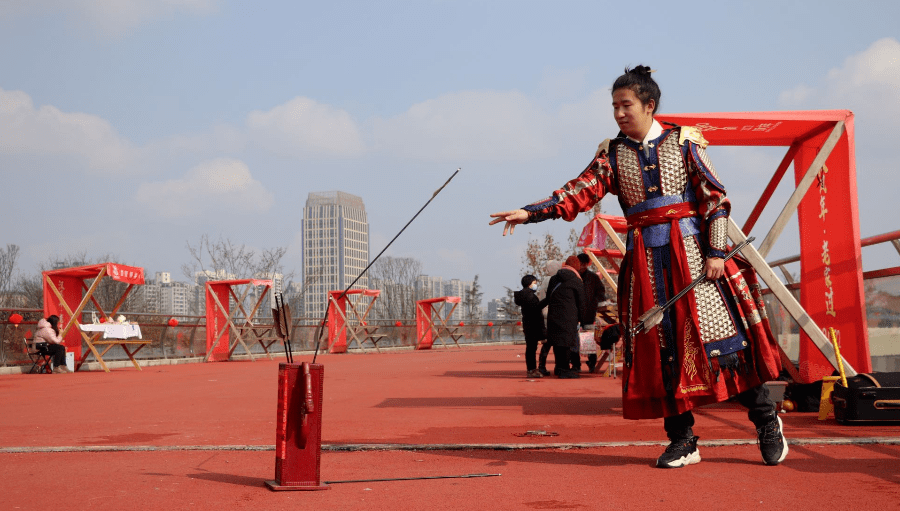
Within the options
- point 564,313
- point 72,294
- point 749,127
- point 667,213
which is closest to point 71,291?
point 72,294

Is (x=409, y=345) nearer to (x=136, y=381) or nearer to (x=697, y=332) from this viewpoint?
(x=136, y=381)

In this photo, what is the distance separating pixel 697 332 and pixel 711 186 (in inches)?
27.1

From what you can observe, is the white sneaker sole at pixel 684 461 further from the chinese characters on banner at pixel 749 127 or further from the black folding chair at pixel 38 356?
the black folding chair at pixel 38 356

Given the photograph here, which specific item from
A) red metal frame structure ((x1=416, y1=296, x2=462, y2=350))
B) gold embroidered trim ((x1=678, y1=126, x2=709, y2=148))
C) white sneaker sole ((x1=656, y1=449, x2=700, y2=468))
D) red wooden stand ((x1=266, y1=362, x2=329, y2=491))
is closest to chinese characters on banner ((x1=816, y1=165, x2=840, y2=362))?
gold embroidered trim ((x1=678, y1=126, x2=709, y2=148))

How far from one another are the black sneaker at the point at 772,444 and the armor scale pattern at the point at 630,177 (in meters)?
1.20

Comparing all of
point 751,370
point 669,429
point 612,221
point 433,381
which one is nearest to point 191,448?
point 669,429

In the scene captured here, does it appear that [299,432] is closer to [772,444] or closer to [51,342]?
[772,444]

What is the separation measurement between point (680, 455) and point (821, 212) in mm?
3505

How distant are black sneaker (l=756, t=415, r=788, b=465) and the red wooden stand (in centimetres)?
194

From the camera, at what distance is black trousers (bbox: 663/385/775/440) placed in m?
3.76

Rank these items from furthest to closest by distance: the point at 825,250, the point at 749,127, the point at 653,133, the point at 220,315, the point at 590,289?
1. the point at 220,315
2. the point at 590,289
3. the point at 825,250
4. the point at 749,127
5. the point at 653,133

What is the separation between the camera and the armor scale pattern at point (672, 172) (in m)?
3.90

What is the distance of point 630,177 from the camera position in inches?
158

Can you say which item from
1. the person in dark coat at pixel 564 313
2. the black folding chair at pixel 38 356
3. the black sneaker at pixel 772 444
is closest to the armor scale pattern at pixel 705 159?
the black sneaker at pixel 772 444
